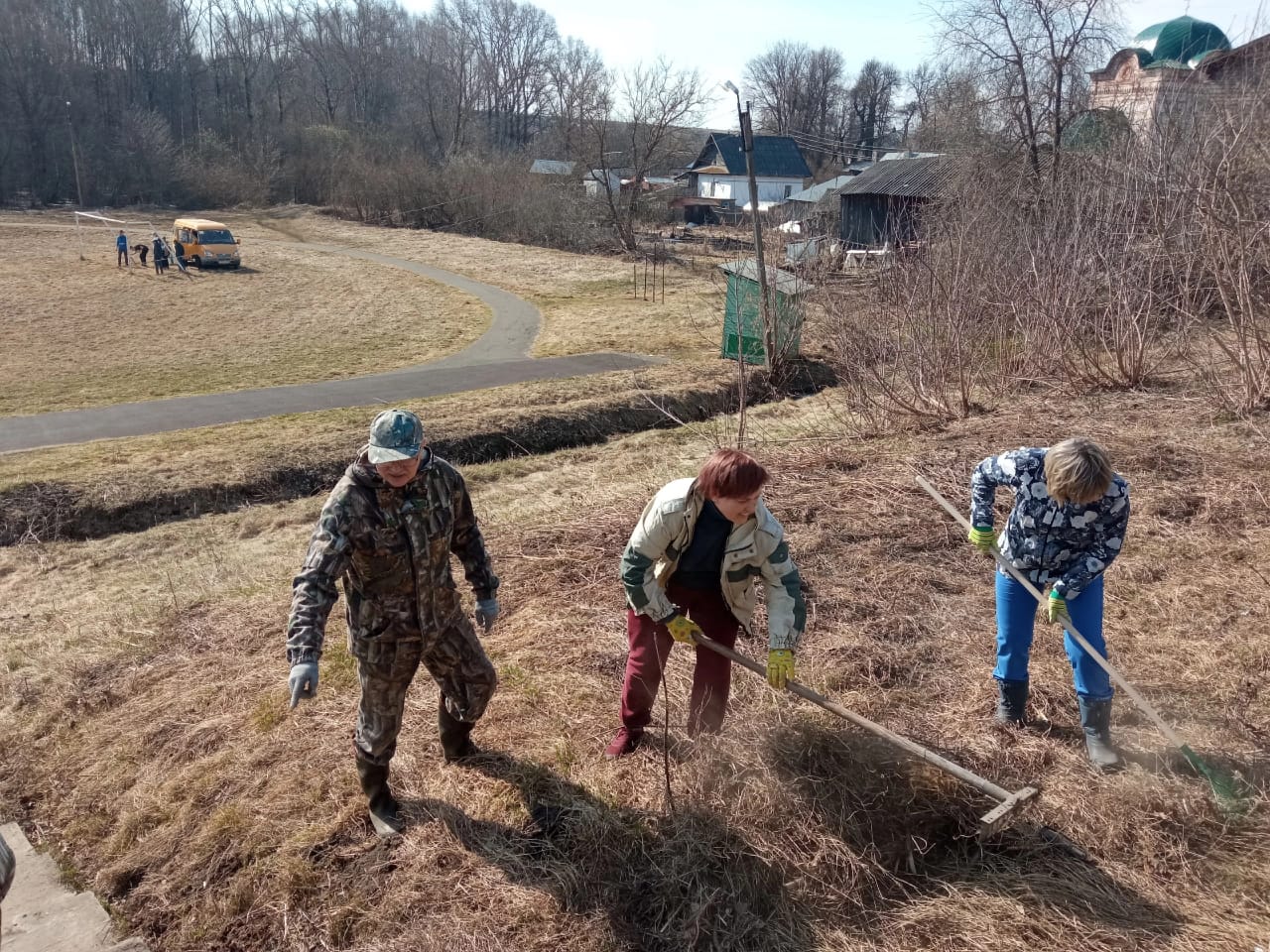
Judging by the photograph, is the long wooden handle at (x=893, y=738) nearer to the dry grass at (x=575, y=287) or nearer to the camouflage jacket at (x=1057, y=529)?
the camouflage jacket at (x=1057, y=529)

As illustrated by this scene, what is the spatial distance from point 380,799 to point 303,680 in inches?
33.6

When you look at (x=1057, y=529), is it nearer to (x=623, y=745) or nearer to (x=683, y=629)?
(x=683, y=629)

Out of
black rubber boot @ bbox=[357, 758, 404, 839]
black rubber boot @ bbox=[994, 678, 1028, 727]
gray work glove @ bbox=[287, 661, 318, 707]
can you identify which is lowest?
black rubber boot @ bbox=[357, 758, 404, 839]

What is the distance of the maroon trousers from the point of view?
Answer: 11.1 feet

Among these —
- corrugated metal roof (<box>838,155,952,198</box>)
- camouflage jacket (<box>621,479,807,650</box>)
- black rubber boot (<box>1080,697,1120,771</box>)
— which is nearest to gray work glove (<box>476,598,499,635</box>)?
camouflage jacket (<box>621,479,807,650</box>)

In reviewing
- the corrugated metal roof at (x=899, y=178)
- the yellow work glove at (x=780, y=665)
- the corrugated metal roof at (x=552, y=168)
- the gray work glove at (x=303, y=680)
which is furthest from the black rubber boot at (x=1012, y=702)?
the corrugated metal roof at (x=552, y=168)

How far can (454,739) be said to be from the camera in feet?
12.4

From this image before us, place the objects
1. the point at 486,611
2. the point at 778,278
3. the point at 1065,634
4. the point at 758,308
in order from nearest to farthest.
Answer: the point at 486,611, the point at 1065,634, the point at 778,278, the point at 758,308

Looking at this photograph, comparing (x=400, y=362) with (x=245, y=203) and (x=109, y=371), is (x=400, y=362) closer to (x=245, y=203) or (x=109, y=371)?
(x=109, y=371)

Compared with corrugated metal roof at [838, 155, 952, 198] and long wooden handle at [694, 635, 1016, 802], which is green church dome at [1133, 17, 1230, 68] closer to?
corrugated metal roof at [838, 155, 952, 198]

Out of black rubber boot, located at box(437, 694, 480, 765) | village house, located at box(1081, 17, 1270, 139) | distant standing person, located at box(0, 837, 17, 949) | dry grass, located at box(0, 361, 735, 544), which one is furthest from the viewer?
village house, located at box(1081, 17, 1270, 139)

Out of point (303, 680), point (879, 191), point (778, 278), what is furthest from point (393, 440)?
point (879, 191)

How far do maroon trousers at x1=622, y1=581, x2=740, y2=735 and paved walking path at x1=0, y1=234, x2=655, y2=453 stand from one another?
11.5 metres

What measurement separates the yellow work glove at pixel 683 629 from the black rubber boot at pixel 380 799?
131 cm
